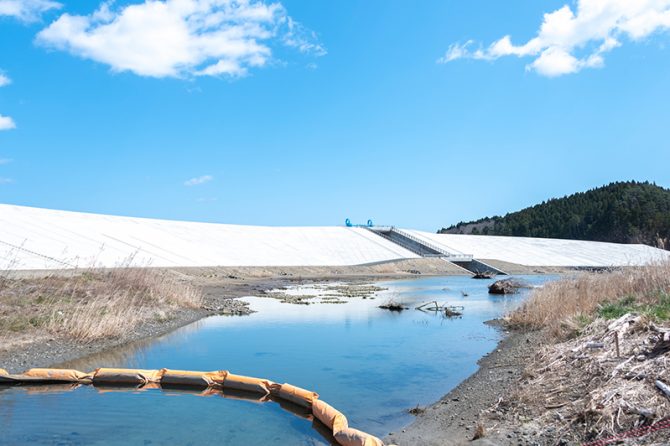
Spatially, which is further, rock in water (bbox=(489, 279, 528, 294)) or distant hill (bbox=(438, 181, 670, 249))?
distant hill (bbox=(438, 181, 670, 249))

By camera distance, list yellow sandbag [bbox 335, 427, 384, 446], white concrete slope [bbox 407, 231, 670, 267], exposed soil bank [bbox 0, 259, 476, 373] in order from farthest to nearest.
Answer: white concrete slope [bbox 407, 231, 670, 267] < exposed soil bank [bbox 0, 259, 476, 373] < yellow sandbag [bbox 335, 427, 384, 446]

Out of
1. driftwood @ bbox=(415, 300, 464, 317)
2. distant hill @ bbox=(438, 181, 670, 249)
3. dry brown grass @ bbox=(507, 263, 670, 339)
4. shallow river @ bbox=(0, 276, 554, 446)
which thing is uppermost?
distant hill @ bbox=(438, 181, 670, 249)

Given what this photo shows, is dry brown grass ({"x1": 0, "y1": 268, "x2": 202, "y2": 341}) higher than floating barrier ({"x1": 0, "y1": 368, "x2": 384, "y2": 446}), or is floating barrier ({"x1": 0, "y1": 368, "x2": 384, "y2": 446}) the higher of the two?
dry brown grass ({"x1": 0, "y1": 268, "x2": 202, "y2": 341})

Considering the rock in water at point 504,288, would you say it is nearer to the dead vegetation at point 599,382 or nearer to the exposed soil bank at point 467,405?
the exposed soil bank at point 467,405

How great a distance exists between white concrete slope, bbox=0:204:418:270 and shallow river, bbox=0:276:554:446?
9.56 metres

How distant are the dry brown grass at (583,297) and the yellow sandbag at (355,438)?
5538 mm

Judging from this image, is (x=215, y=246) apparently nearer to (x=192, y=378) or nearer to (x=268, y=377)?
(x=268, y=377)

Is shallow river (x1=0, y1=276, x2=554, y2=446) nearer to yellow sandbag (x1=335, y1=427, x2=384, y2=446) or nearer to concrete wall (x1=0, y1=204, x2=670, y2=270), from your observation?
yellow sandbag (x1=335, y1=427, x2=384, y2=446)

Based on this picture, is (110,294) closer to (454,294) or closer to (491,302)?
(491,302)

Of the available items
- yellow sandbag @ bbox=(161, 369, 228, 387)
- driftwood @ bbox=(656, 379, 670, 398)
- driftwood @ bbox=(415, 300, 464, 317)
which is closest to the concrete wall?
driftwood @ bbox=(415, 300, 464, 317)

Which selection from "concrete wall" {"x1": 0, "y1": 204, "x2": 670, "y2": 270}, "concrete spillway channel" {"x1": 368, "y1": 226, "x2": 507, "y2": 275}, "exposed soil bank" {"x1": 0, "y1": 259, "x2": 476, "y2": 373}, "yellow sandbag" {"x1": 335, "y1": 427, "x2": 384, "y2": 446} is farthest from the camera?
"concrete spillway channel" {"x1": 368, "y1": 226, "x2": 507, "y2": 275}

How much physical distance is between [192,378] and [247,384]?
1169 millimetres

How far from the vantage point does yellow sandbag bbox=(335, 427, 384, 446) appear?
21.2 ft

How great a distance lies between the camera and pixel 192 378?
33.3 ft
